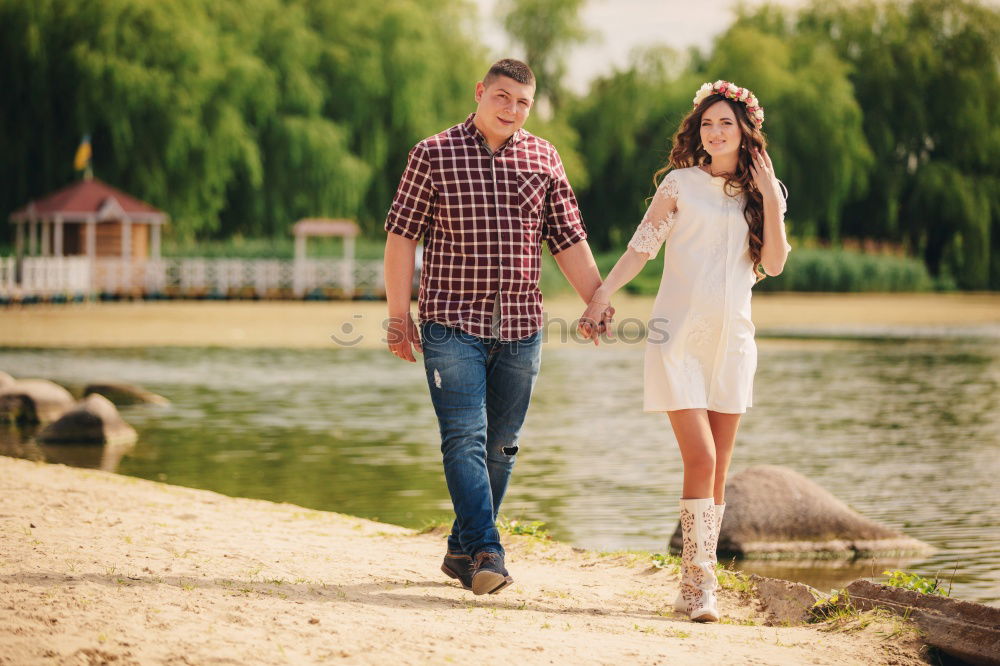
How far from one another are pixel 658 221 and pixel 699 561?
48.9 inches

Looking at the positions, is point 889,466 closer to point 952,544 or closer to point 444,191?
point 952,544

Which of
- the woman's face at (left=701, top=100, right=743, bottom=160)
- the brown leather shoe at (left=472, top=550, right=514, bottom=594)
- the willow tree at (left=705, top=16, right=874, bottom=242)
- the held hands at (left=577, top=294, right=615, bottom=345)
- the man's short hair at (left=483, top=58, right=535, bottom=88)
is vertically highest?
the willow tree at (left=705, top=16, right=874, bottom=242)

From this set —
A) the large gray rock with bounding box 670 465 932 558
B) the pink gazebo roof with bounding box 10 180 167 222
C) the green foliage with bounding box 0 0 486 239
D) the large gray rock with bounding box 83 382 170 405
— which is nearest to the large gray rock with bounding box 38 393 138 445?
the large gray rock with bounding box 83 382 170 405

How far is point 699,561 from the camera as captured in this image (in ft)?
17.1

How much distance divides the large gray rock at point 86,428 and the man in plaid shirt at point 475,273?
731 centimetres

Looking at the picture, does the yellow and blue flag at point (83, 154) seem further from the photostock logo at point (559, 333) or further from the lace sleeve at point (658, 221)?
the lace sleeve at point (658, 221)

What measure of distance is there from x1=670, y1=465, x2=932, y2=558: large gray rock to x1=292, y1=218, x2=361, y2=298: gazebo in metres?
31.6

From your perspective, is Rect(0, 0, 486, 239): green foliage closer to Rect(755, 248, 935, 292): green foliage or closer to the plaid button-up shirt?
Rect(755, 248, 935, 292): green foliage

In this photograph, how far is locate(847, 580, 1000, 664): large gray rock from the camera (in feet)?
16.2

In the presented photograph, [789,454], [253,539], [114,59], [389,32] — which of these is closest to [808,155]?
[389,32]

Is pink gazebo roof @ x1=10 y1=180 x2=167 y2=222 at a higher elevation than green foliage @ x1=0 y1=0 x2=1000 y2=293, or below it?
below

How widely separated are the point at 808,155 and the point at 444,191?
129ft

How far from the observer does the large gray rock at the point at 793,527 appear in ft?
26.7

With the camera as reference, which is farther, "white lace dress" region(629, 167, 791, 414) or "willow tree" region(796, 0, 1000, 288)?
"willow tree" region(796, 0, 1000, 288)
